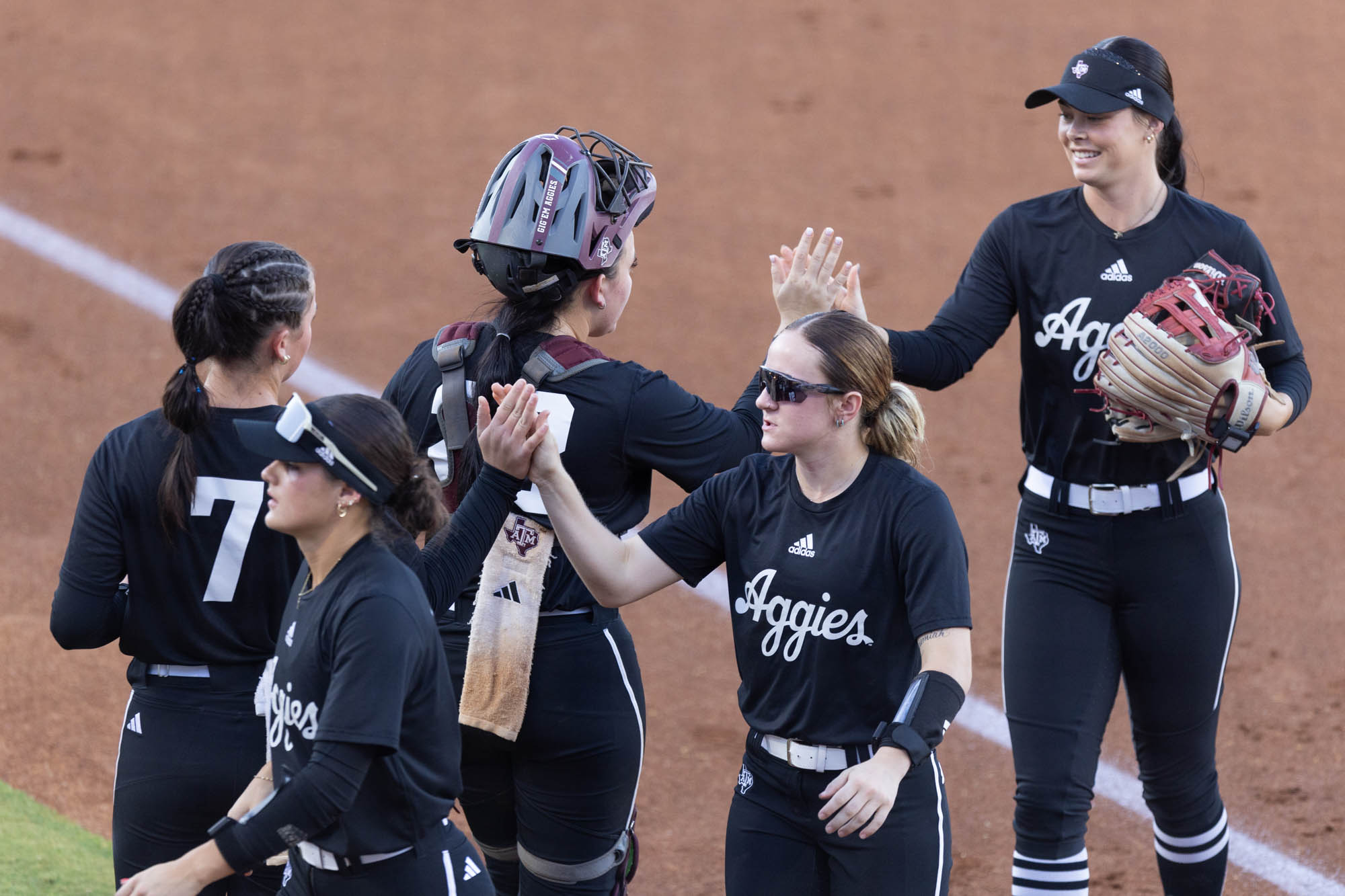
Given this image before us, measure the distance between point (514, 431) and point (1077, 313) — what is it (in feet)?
5.32

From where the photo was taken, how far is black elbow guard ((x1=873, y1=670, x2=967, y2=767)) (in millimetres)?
2889

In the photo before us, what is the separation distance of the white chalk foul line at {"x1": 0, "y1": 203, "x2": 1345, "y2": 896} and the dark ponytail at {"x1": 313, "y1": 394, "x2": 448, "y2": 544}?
5.27 feet

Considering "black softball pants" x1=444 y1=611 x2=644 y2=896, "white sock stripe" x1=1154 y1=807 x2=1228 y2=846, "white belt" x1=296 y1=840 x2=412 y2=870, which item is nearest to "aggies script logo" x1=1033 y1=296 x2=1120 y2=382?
"white sock stripe" x1=1154 y1=807 x2=1228 y2=846

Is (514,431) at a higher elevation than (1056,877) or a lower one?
higher

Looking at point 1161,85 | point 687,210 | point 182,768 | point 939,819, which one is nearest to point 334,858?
point 182,768

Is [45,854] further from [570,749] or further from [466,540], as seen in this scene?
[466,540]

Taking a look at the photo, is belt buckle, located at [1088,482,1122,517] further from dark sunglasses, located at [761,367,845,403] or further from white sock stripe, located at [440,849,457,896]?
white sock stripe, located at [440,849,457,896]

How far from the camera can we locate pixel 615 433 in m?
3.34

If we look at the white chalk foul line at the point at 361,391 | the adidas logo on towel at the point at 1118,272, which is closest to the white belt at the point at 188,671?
the white chalk foul line at the point at 361,391

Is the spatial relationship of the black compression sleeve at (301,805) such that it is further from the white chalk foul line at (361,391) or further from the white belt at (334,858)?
the white chalk foul line at (361,391)

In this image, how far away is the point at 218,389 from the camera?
10.5 ft

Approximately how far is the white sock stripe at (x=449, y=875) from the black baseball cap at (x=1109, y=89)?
2.32 metres

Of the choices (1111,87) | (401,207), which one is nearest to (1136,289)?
(1111,87)

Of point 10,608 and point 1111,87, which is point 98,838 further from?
point 1111,87
